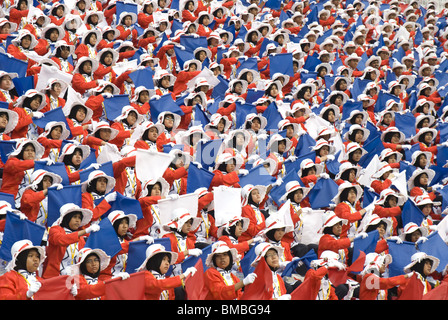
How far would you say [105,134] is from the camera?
1066cm

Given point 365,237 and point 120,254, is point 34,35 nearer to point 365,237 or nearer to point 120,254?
point 120,254

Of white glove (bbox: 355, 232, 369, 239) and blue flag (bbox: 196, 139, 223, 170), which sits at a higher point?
blue flag (bbox: 196, 139, 223, 170)

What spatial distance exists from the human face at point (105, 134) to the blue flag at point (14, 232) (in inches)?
113

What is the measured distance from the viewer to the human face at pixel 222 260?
7977 mm

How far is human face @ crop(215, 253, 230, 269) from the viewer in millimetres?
7977

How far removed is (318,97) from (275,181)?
14.7ft

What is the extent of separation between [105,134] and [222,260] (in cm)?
360

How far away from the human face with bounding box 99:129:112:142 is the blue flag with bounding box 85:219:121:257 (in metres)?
2.65

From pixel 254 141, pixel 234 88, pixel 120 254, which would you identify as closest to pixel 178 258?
pixel 120 254

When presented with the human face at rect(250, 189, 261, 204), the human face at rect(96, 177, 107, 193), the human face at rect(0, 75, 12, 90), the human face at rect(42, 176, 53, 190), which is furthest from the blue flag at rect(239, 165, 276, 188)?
the human face at rect(0, 75, 12, 90)

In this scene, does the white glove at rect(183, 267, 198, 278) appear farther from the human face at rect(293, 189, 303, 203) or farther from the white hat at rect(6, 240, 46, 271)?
the human face at rect(293, 189, 303, 203)

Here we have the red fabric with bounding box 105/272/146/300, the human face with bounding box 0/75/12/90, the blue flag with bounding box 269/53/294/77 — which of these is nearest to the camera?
the red fabric with bounding box 105/272/146/300

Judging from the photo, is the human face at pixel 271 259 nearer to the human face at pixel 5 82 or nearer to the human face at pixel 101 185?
the human face at pixel 101 185

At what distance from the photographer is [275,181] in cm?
1077
